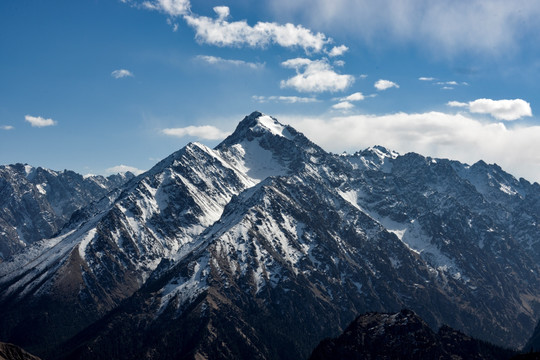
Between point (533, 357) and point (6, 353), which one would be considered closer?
point (533, 357)

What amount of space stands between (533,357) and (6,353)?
16472 cm

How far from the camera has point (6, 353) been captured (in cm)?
19850

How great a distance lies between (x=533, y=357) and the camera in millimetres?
113625
